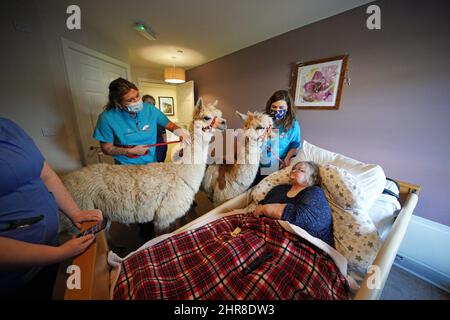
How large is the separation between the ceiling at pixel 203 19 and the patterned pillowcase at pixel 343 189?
1.86m

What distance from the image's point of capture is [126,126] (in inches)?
53.9

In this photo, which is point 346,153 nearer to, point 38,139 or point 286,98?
point 286,98

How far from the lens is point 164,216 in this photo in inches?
43.4

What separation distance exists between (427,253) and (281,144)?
1.71 m

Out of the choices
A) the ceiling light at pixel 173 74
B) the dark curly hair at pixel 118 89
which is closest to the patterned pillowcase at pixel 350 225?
the dark curly hair at pixel 118 89

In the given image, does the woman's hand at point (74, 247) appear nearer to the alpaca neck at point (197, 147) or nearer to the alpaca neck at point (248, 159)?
the alpaca neck at point (197, 147)

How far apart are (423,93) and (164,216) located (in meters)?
2.53

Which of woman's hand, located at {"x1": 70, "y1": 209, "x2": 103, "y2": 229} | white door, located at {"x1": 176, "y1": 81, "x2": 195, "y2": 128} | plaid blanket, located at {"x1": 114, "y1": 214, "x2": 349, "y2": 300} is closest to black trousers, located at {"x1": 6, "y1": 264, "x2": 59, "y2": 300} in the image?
woman's hand, located at {"x1": 70, "y1": 209, "x2": 103, "y2": 229}

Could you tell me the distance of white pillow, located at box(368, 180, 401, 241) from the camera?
1.12m

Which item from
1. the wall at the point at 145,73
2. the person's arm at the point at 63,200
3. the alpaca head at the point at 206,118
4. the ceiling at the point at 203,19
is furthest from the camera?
the wall at the point at 145,73

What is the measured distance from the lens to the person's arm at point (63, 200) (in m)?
0.71

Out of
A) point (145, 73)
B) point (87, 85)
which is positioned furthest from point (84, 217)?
point (145, 73)

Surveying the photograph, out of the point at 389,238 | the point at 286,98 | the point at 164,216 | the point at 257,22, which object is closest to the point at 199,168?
the point at 164,216

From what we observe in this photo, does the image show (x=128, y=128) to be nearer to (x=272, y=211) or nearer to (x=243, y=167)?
(x=243, y=167)
